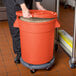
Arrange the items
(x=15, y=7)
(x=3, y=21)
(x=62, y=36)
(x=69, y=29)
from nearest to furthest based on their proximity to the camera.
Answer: (x=15, y=7) < (x=62, y=36) < (x=69, y=29) < (x=3, y=21)

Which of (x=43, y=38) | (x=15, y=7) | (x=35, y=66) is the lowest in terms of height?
(x=35, y=66)

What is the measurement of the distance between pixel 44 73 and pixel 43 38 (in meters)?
0.48

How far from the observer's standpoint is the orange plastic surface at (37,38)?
1.64 meters

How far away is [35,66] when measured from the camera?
5.99 feet

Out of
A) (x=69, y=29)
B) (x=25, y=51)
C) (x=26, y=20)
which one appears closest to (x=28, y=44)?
(x=25, y=51)

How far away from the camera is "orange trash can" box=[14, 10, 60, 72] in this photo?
163cm

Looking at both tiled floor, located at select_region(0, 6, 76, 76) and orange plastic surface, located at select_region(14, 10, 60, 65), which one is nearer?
orange plastic surface, located at select_region(14, 10, 60, 65)

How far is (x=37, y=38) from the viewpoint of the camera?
1.68 metres

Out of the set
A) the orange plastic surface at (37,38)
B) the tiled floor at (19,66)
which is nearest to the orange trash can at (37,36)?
the orange plastic surface at (37,38)

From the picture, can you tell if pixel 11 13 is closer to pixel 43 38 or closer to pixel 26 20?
pixel 26 20

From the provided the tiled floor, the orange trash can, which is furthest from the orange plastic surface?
the tiled floor

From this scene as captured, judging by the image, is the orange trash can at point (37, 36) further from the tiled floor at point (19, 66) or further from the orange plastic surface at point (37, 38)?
the tiled floor at point (19, 66)

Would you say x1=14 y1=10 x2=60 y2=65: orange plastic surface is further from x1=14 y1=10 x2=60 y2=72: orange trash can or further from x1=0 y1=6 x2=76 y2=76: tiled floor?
x1=0 y1=6 x2=76 y2=76: tiled floor

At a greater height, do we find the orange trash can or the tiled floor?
the orange trash can
